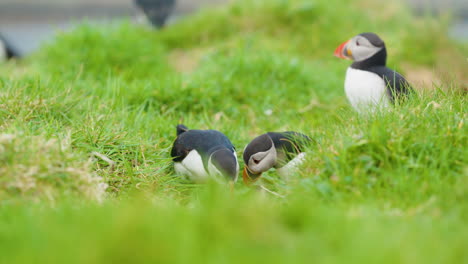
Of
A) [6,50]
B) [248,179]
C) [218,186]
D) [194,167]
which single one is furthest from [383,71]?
[6,50]

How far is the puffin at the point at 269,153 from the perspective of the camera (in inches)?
122

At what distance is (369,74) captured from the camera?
12.1ft

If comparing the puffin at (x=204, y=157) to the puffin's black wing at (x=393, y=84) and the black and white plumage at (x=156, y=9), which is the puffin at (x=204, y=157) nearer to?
the puffin's black wing at (x=393, y=84)

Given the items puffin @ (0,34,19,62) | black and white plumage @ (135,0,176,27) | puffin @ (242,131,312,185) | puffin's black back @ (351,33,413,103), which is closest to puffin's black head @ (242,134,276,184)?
puffin @ (242,131,312,185)

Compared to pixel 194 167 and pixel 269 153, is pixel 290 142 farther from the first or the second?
pixel 194 167

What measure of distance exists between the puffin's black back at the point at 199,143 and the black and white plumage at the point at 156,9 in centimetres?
482

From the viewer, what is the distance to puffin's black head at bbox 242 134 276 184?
A: 313cm

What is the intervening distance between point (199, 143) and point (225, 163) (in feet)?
1.18

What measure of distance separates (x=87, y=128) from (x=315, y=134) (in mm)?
1502

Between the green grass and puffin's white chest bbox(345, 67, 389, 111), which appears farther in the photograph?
puffin's white chest bbox(345, 67, 389, 111)

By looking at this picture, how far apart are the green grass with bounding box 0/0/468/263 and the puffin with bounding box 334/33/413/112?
0.84 feet

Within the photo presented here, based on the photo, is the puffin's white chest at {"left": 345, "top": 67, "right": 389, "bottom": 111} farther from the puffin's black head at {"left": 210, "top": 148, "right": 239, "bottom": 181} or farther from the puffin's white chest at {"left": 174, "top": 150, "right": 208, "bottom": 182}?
the puffin's white chest at {"left": 174, "top": 150, "right": 208, "bottom": 182}

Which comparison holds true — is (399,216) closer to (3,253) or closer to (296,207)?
(296,207)

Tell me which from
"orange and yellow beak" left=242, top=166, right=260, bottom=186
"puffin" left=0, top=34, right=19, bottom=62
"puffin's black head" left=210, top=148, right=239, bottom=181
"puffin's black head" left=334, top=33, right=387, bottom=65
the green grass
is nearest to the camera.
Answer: the green grass
